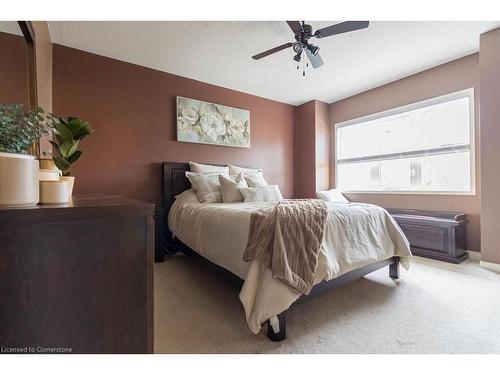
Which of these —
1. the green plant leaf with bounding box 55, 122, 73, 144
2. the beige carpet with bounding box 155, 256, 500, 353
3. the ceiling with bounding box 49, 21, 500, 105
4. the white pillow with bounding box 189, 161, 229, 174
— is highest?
the ceiling with bounding box 49, 21, 500, 105

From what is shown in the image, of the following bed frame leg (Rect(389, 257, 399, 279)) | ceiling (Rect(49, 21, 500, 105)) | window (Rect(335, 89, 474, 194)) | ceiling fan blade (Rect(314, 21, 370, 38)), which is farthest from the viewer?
window (Rect(335, 89, 474, 194))

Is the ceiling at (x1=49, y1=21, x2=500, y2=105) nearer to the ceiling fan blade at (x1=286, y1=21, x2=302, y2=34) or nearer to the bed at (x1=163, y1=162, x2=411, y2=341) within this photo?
the ceiling fan blade at (x1=286, y1=21, x2=302, y2=34)

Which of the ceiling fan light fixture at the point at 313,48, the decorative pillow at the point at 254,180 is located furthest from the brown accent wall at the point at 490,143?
the decorative pillow at the point at 254,180

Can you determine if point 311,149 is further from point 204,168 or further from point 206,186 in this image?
point 206,186

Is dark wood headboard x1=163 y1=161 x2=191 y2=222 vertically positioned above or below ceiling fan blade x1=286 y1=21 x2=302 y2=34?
below

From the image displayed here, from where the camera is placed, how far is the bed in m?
1.43

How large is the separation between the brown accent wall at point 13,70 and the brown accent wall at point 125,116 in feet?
4.78

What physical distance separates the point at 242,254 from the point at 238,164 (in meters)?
2.63

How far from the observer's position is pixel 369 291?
2086mm

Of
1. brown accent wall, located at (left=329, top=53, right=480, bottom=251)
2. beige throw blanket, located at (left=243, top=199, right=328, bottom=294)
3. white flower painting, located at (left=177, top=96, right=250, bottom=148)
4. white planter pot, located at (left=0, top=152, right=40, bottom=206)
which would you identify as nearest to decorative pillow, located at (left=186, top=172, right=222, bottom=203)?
white flower painting, located at (left=177, top=96, right=250, bottom=148)

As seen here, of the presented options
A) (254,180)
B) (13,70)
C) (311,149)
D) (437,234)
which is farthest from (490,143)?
(13,70)

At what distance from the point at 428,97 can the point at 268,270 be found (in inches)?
142

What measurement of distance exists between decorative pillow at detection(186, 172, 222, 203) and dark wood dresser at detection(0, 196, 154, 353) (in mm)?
2193
